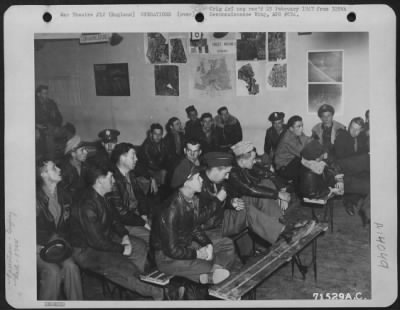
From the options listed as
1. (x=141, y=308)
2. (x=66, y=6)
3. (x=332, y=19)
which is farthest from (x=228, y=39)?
(x=141, y=308)

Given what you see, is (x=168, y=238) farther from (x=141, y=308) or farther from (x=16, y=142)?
(x=16, y=142)

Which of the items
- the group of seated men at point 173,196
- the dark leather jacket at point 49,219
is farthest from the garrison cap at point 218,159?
the dark leather jacket at point 49,219

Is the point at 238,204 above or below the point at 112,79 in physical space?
below

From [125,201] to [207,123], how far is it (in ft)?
0.81

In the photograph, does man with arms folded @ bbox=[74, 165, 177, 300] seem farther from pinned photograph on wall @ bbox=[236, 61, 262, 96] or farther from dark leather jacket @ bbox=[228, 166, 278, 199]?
pinned photograph on wall @ bbox=[236, 61, 262, 96]

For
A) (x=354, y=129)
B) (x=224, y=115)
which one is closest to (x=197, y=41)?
(x=224, y=115)

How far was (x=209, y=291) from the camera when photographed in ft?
3.41

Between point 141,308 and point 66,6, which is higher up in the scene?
point 66,6

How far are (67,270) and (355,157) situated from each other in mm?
682

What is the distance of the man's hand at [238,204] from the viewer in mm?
1040

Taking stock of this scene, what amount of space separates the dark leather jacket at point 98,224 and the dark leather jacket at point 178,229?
0.26ft

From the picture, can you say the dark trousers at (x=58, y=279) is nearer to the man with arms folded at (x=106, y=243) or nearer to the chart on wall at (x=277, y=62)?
the man with arms folded at (x=106, y=243)

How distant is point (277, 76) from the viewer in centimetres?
105

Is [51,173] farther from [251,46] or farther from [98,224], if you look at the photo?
[251,46]
